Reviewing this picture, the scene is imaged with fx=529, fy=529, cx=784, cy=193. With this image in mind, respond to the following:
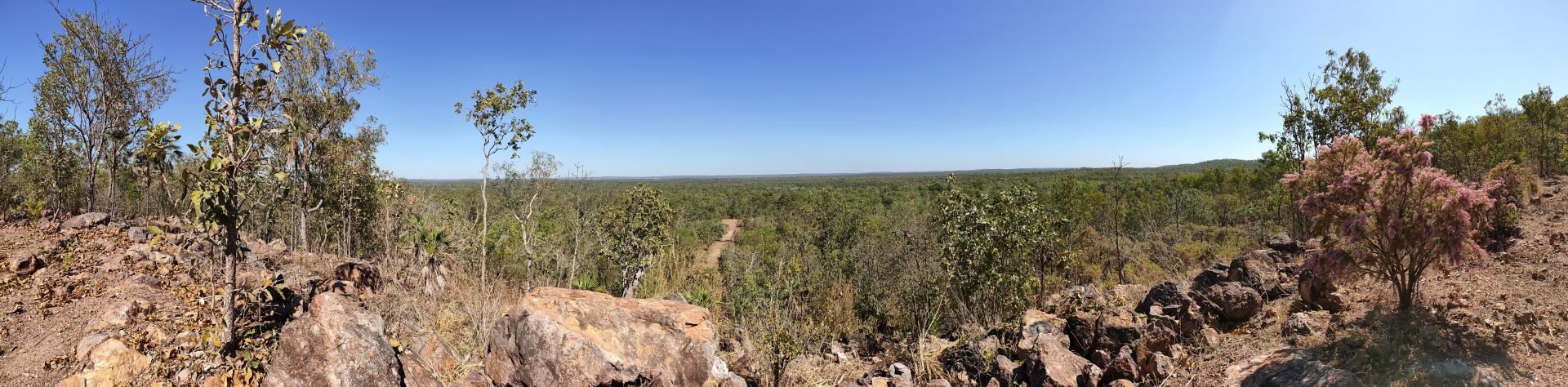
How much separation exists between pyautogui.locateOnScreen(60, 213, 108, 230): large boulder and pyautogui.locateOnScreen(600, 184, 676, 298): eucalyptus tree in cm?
915

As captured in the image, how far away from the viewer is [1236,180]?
104 feet

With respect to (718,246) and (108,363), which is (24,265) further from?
(718,246)

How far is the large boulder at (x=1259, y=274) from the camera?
8.25m

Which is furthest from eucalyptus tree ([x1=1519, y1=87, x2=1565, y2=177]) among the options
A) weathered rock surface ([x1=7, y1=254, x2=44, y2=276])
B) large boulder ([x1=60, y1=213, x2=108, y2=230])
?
large boulder ([x1=60, y1=213, x2=108, y2=230])

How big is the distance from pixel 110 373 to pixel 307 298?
1.95 meters

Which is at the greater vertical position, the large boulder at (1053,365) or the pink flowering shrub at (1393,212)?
the pink flowering shrub at (1393,212)

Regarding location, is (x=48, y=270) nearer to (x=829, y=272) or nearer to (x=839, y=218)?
(x=829, y=272)

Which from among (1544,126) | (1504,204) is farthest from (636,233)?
(1544,126)

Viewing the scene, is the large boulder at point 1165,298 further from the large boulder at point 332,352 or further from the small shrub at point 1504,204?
the large boulder at point 332,352

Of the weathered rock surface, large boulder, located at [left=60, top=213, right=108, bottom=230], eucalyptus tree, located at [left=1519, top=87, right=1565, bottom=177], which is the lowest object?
the weathered rock surface

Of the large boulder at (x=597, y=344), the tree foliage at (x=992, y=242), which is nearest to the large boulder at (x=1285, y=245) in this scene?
the tree foliage at (x=992, y=242)

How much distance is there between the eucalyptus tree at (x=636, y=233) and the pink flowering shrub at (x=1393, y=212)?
11497mm

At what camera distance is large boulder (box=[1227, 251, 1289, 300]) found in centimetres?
825

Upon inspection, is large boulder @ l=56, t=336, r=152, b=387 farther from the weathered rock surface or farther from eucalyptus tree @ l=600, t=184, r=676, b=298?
eucalyptus tree @ l=600, t=184, r=676, b=298
